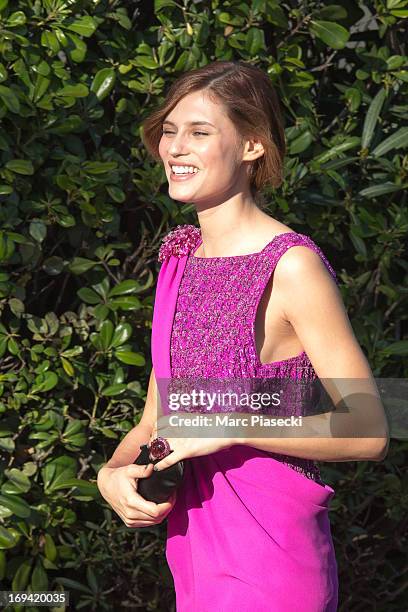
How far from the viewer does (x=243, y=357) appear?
1772 mm

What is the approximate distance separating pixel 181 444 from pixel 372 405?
1.07 ft

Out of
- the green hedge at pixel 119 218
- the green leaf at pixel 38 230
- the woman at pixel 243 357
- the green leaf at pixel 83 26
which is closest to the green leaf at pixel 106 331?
the green hedge at pixel 119 218

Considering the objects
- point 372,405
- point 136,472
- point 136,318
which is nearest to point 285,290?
point 372,405

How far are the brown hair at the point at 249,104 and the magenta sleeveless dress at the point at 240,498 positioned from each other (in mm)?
194

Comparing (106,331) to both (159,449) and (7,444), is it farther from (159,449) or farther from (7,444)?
(159,449)

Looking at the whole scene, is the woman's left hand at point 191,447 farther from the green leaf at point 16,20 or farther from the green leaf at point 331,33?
the green leaf at point 331,33

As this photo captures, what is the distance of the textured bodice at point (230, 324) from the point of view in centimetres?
178

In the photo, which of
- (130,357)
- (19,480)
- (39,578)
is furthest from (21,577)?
(130,357)

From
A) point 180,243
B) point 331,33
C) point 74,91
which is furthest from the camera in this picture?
point 331,33

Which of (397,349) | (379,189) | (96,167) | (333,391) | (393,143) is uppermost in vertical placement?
(333,391)

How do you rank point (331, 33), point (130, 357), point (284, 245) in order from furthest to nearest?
point (331, 33) < point (130, 357) < point (284, 245)

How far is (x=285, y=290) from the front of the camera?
69.2 inches

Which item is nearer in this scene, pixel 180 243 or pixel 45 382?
pixel 180 243

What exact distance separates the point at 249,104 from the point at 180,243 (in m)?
0.32
